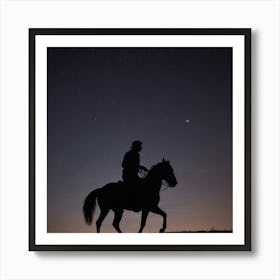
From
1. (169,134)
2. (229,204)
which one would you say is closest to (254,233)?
(229,204)

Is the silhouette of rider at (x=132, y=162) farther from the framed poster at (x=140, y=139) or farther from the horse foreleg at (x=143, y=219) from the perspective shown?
the horse foreleg at (x=143, y=219)

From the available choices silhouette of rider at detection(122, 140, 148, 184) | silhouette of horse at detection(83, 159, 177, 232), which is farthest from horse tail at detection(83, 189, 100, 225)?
silhouette of rider at detection(122, 140, 148, 184)

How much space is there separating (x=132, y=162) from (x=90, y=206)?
181 millimetres

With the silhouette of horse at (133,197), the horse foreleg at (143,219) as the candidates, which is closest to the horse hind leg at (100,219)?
the silhouette of horse at (133,197)

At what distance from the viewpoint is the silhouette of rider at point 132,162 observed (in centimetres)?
161

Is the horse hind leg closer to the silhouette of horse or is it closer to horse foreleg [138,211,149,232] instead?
the silhouette of horse

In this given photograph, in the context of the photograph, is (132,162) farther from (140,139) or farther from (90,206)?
(90,206)

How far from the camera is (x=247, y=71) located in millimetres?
1614

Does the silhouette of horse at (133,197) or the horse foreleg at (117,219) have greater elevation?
the silhouette of horse at (133,197)

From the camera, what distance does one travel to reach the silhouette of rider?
1613 mm

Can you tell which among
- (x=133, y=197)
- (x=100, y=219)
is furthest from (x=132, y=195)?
(x=100, y=219)

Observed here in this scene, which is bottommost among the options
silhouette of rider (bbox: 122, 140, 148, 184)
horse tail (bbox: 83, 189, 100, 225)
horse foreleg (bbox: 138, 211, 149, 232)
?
horse foreleg (bbox: 138, 211, 149, 232)

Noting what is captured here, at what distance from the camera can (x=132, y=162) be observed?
162 cm
